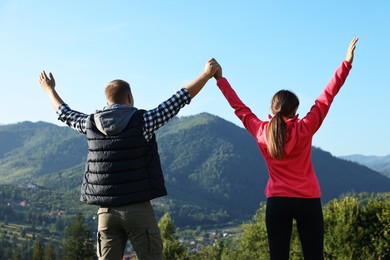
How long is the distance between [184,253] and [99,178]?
38162 mm

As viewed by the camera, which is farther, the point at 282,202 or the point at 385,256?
the point at 385,256

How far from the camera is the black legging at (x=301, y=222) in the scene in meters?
4.34

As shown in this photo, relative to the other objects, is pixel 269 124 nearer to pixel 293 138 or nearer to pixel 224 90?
pixel 293 138

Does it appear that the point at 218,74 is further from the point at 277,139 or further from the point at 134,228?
the point at 134,228

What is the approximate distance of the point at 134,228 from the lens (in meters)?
4.24

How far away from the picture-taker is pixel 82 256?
171ft

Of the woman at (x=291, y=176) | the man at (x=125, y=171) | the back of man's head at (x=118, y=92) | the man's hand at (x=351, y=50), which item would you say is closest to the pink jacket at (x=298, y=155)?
the woman at (x=291, y=176)

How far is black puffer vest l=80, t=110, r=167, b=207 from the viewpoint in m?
4.18

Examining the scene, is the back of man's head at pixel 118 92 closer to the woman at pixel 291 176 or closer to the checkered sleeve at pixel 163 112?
the checkered sleeve at pixel 163 112

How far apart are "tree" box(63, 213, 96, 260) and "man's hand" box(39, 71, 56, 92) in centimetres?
4788

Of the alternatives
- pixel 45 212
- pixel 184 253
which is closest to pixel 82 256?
pixel 184 253

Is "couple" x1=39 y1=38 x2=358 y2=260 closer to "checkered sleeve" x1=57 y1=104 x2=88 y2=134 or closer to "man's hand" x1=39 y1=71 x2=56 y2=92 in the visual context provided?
"checkered sleeve" x1=57 y1=104 x2=88 y2=134

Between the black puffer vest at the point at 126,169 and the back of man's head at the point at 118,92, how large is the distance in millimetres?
196

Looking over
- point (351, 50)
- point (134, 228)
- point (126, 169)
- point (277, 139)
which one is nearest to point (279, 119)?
point (277, 139)
